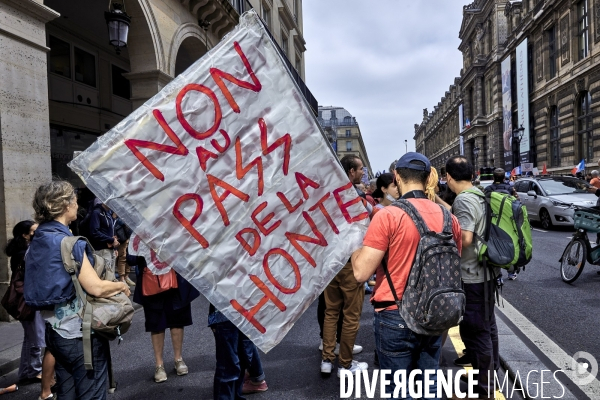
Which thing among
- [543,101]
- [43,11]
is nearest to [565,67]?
[543,101]

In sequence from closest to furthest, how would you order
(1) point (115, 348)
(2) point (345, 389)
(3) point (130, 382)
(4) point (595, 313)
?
1. (2) point (345, 389)
2. (3) point (130, 382)
3. (1) point (115, 348)
4. (4) point (595, 313)

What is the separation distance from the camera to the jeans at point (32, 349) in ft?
12.7

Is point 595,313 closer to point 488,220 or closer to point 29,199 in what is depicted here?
point 488,220

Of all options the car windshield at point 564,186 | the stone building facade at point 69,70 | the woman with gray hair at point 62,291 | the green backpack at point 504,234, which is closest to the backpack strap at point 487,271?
the green backpack at point 504,234

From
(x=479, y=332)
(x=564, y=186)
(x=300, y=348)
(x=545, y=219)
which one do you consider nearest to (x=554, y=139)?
(x=564, y=186)

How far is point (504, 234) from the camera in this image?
308 centimetres

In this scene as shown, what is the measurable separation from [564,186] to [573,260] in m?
8.63

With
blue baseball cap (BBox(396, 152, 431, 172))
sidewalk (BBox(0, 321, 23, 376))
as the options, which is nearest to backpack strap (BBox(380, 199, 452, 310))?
blue baseball cap (BBox(396, 152, 431, 172))

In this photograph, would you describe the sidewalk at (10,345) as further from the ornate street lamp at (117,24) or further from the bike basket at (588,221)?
the bike basket at (588,221)

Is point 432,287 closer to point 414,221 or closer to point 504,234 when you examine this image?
point 414,221

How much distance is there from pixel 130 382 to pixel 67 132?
9.36 metres

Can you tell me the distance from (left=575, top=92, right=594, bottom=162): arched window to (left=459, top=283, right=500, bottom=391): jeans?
26725 mm

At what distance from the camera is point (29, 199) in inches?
239

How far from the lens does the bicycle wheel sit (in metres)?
6.56
